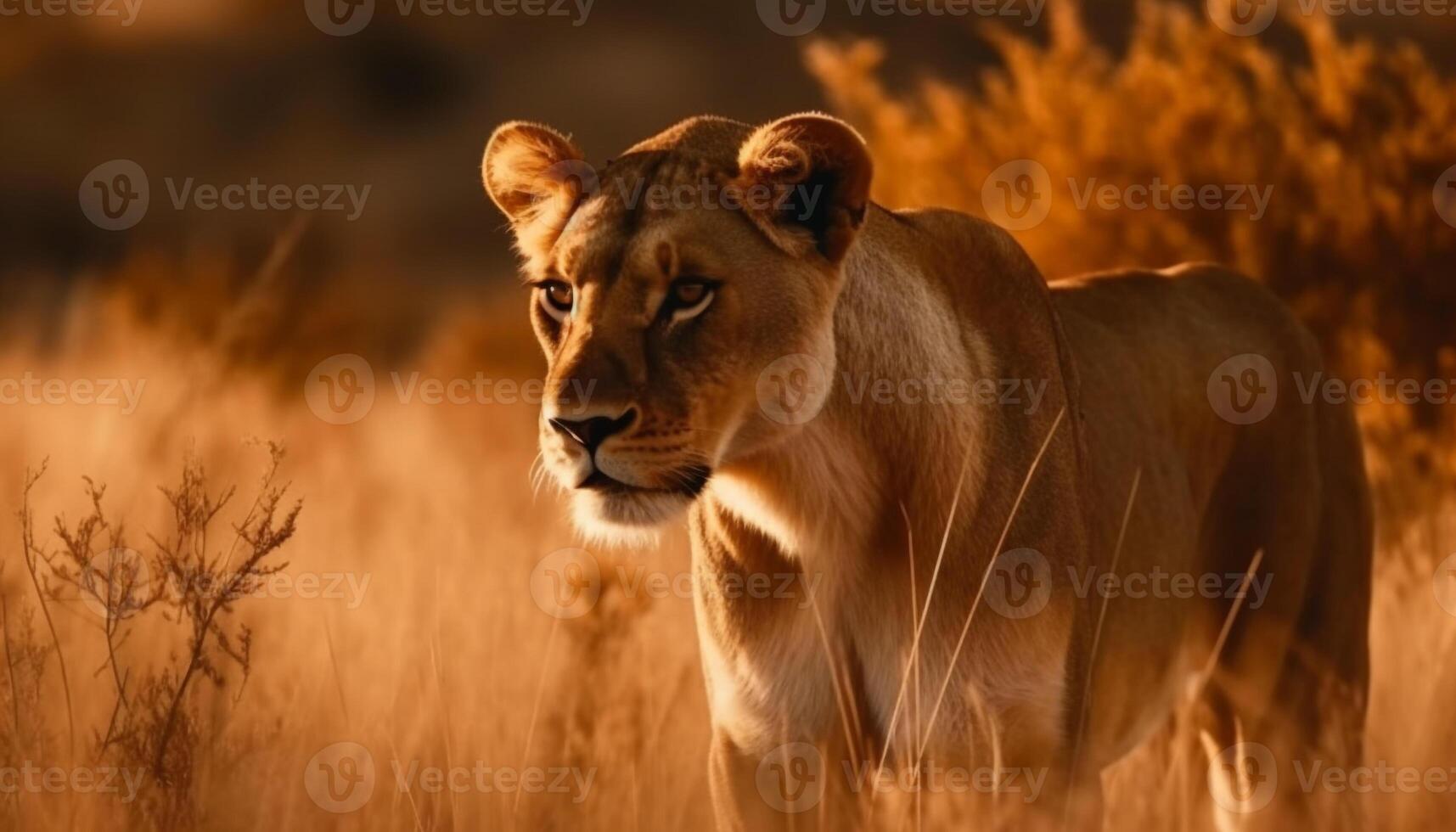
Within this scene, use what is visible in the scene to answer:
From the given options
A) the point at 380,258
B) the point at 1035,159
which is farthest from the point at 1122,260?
the point at 380,258

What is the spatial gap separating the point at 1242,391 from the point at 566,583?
205cm

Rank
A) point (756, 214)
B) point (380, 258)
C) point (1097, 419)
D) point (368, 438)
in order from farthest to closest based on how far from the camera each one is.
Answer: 1. point (380, 258)
2. point (368, 438)
3. point (1097, 419)
4. point (756, 214)

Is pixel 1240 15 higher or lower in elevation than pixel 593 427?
higher

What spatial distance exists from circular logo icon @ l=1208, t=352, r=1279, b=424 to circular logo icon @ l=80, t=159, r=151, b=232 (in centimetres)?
1813

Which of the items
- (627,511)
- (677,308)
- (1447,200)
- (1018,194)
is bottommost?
(627,511)

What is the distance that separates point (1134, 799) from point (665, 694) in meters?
1.29

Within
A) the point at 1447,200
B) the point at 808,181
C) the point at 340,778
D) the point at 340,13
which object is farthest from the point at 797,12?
Answer: the point at 808,181

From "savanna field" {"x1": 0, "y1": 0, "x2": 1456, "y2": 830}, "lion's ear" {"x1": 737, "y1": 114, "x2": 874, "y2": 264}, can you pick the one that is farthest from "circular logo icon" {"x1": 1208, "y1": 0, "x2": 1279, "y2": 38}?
"lion's ear" {"x1": 737, "y1": 114, "x2": 874, "y2": 264}

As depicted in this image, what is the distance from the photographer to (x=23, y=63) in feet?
113

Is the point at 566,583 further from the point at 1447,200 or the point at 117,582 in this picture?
the point at 1447,200

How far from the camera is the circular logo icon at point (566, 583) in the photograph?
5.59 metres

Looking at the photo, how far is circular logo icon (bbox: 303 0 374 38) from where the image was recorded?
28484mm

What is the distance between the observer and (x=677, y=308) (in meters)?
3.86

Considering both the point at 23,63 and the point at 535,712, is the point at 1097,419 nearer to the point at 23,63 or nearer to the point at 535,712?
the point at 535,712
